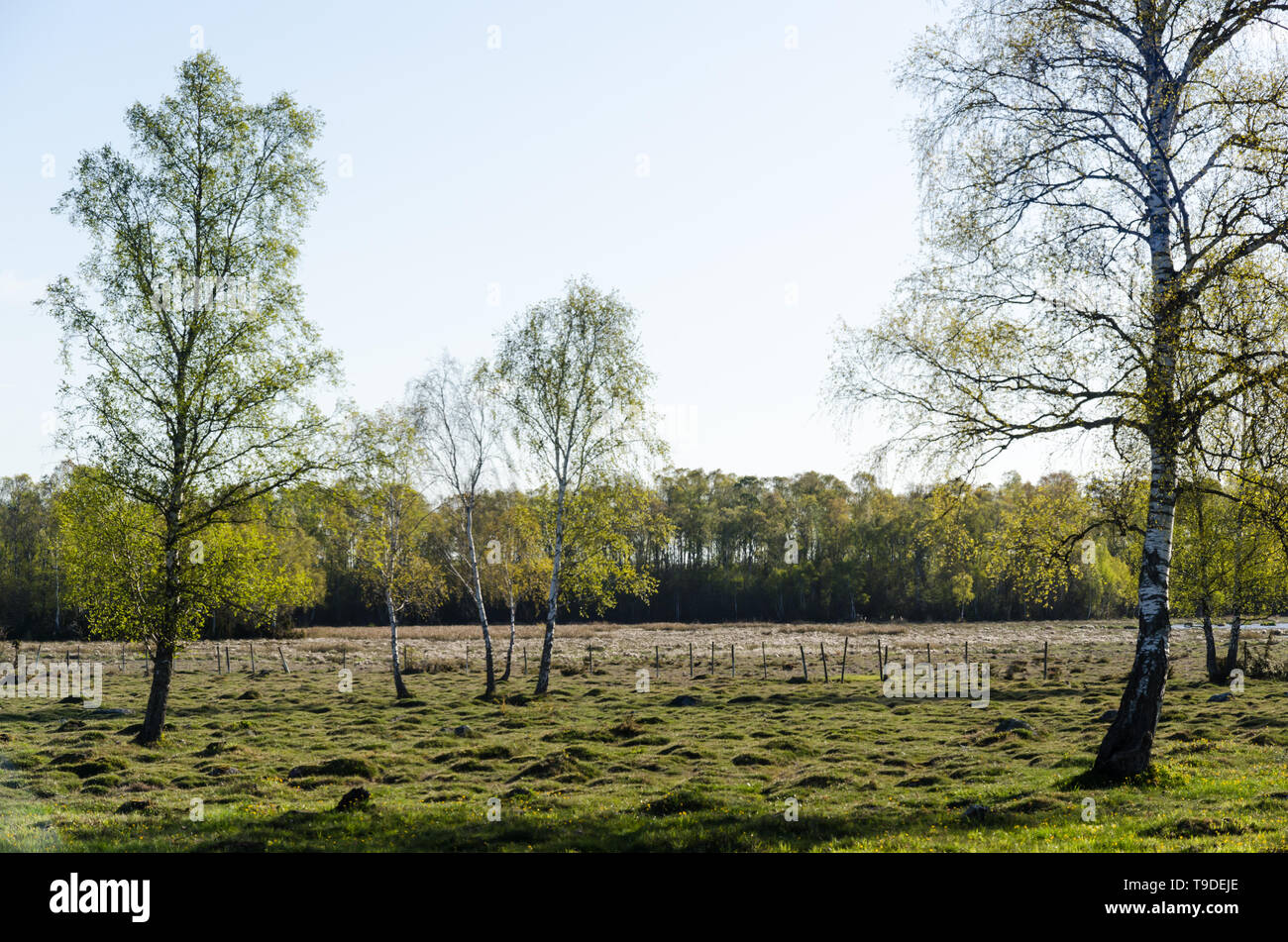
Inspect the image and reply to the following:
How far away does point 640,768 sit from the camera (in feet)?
65.7

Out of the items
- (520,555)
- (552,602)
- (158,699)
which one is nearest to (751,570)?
(520,555)

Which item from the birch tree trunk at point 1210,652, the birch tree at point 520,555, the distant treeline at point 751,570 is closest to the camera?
the birch tree trunk at point 1210,652

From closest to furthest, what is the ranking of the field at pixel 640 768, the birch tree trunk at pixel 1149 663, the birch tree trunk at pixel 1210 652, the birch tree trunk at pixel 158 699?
the field at pixel 640 768, the birch tree trunk at pixel 1149 663, the birch tree trunk at pixel 158 699, the birch tree trunk at pixel 1210 652

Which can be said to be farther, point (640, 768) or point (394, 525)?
point (394, 525)

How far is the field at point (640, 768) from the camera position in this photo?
12.4m

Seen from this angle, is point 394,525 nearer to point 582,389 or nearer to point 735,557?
point 582,389

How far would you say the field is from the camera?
40.7 ft

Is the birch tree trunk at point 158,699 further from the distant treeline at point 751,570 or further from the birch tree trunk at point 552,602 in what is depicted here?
the distant treeline at point 751,570

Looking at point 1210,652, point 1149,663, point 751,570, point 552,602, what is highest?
point 1149,663

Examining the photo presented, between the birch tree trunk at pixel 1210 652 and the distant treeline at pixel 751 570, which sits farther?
the distant treeline at pixel 751 570

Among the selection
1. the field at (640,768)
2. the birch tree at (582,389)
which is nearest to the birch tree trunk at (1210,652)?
the field at (640,768)
